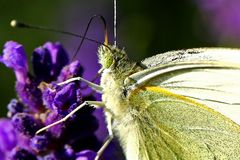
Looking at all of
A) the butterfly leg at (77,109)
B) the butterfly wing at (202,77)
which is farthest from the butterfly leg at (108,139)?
the butterfly wing at (202,77)

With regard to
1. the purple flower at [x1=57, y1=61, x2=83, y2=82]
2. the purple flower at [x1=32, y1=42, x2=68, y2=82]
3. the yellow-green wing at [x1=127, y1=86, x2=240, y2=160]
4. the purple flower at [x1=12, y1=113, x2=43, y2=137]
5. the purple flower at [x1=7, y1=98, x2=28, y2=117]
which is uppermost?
the purple flower at [x1=32, y1=42, x2=68, y2=82]

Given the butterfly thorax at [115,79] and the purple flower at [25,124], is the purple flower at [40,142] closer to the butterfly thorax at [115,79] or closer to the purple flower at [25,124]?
the purple flower at [25,124]

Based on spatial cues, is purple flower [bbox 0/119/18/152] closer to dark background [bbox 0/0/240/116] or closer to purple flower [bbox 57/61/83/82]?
purple flower [bbox 57/61/83/82]

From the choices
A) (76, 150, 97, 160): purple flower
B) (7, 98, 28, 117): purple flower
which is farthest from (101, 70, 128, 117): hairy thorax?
(7, 98, 28, 117): purple flower

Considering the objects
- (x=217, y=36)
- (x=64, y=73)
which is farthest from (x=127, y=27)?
(x=64, y=73)

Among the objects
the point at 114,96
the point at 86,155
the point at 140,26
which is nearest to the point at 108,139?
the point at 86,155

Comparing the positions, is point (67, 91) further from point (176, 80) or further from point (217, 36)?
point (217, 36)

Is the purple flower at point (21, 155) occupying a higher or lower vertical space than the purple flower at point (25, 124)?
lower
